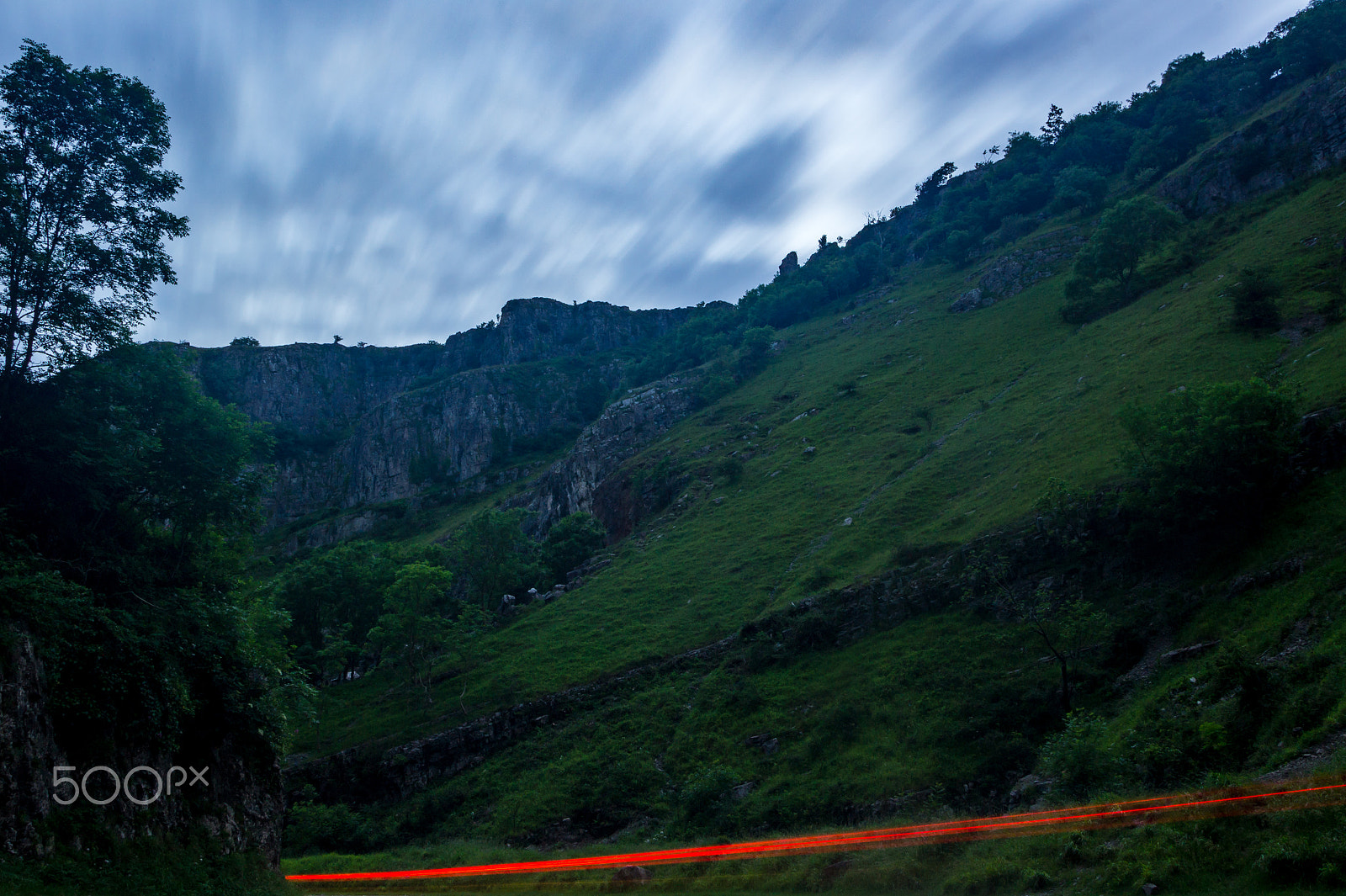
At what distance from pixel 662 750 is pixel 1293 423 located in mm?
33325

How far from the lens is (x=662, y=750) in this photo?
36.6 meters

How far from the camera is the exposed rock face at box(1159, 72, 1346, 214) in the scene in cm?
7056

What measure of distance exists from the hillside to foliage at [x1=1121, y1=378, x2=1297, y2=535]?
79 cm

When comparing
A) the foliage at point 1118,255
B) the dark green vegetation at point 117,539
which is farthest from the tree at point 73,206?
the foliage at point 1118,255

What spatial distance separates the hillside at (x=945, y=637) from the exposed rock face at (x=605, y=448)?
15882mm

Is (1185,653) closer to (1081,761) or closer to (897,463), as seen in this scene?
(1081,761)

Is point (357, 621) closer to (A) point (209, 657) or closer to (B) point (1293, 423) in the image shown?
(A) point (209, 657)

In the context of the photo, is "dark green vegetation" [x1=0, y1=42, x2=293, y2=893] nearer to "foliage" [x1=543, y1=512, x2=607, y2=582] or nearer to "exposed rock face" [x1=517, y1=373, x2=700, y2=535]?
"foliage" [x1=543, y1=512, x2=607, y2=582]

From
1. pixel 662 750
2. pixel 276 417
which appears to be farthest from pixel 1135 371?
pixel 276 417

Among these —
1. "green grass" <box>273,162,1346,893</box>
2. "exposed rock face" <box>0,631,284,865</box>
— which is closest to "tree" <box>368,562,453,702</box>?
"green grass" <box>273,162,1346,893</box>

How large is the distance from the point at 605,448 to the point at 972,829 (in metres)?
82.5

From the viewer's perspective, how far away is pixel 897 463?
59562 millimetres

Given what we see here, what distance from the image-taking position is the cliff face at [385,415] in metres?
151

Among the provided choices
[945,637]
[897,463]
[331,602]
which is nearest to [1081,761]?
[945,637]
